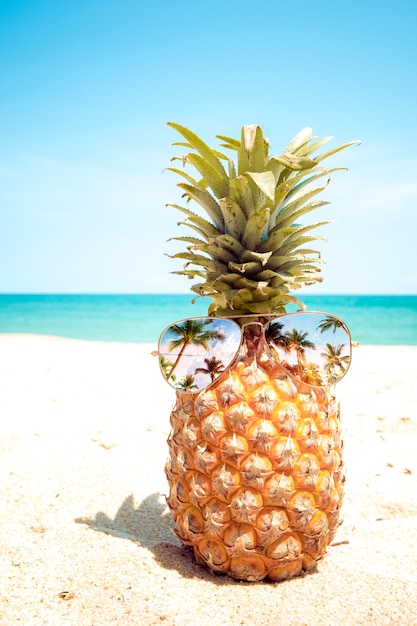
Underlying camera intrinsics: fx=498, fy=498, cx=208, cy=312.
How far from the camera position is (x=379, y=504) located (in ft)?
12.6

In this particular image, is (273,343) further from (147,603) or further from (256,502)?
(147,603)

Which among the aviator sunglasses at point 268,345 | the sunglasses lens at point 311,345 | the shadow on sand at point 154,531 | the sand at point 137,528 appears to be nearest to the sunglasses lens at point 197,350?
the aviator sunglasses at point 268,345

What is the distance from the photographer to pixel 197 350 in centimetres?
270

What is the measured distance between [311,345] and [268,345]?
253mm

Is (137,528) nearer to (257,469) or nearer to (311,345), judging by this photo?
(257,469)

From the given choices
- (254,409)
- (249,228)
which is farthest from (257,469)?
(249,228)

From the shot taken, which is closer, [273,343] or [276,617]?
[276,617]

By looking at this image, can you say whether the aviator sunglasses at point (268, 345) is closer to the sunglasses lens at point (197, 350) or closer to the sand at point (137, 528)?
the sunglasses lens at point (197, 350)

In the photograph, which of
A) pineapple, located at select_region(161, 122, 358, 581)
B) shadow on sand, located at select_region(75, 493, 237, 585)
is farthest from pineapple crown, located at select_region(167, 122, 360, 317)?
shadow on sand, located at select_region(75, 493, 237, 585)

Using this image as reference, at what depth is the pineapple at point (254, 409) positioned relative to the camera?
2.41 meters

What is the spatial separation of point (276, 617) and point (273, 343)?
130cm

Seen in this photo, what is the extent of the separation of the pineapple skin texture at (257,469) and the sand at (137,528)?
22 centimetres

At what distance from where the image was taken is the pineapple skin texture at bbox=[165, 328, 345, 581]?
7.87 feet

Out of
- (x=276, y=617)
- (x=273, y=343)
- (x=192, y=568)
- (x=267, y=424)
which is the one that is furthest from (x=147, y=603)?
(x=273, y=343)
